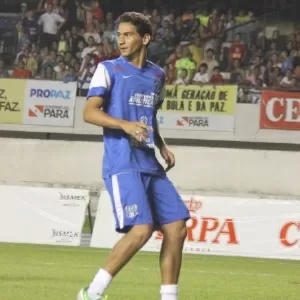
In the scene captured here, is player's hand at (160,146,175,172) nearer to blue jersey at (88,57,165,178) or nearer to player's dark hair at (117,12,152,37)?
blue jersey at (88,57,165,178)

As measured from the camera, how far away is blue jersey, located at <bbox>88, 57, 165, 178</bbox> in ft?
25.3

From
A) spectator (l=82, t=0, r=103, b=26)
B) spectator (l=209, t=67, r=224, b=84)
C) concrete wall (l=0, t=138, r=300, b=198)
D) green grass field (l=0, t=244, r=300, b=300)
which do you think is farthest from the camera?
spectator (l=82, t=0, r=103, b=26)

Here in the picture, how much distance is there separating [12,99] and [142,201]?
21.4 metres

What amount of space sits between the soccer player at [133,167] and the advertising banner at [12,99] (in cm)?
2093

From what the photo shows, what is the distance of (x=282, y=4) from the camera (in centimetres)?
3105

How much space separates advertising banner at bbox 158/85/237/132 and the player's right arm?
1961cm

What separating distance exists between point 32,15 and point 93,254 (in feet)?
46.2

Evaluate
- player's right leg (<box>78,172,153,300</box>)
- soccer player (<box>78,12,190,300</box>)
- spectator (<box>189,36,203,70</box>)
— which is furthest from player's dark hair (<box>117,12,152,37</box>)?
spectator (<box>189,36,203,70</box>)

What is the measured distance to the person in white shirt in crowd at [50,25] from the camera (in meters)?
30.1

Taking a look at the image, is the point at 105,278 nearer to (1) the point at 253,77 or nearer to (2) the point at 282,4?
(1) the point at 253,77

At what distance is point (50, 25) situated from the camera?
99.7ft

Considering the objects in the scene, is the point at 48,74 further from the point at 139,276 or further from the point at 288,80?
the point at 139,276

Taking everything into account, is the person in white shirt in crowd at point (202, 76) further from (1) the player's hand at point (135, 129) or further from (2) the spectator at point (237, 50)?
(1) the player's hand at point (135, 129)

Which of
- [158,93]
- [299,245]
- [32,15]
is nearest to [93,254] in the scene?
[299,245]
